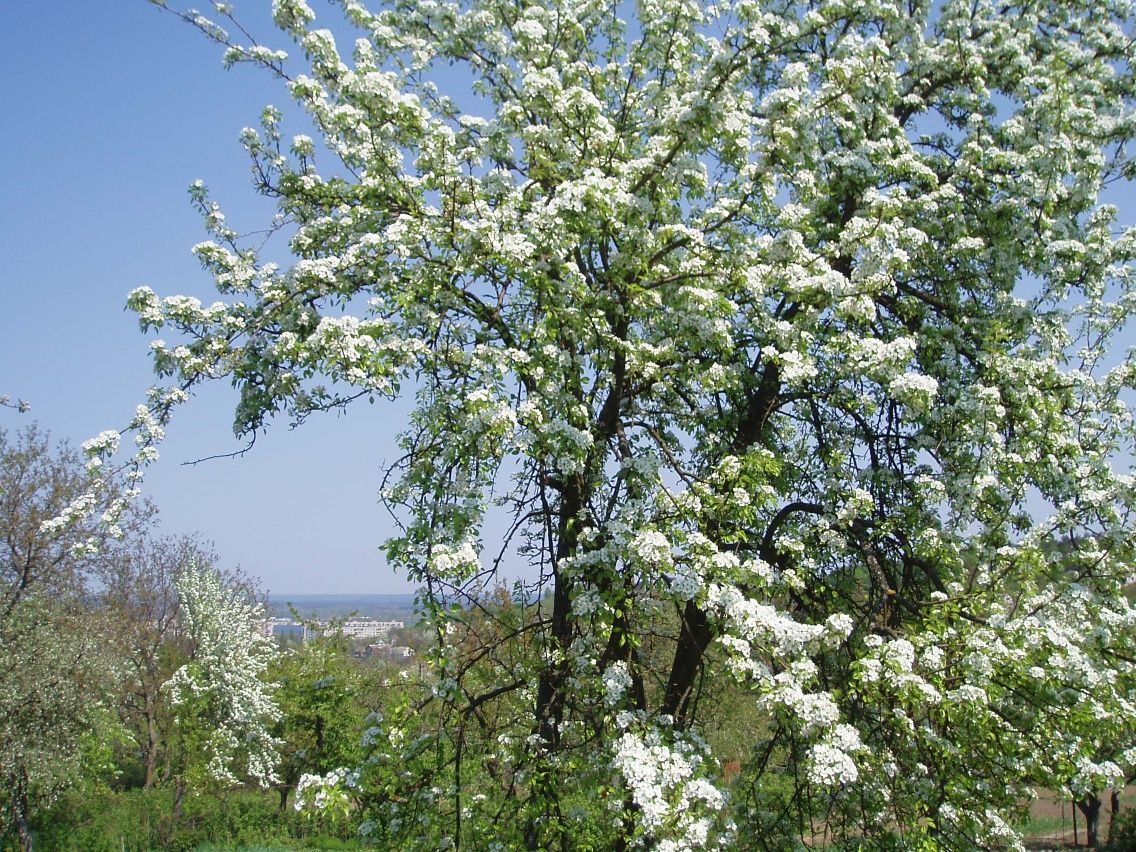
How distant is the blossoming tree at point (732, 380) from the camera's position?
5551 millimetres

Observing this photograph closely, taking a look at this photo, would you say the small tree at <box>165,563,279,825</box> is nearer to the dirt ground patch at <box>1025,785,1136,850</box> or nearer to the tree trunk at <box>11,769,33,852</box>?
the tree trunk at <box>11,769,33,852</box>

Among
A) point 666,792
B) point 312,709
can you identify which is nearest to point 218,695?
point 312,709

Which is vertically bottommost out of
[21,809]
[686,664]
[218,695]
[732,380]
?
[21,809]

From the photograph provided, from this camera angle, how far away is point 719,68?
6355 mm

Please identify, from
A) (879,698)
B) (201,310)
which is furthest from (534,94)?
(879,698)

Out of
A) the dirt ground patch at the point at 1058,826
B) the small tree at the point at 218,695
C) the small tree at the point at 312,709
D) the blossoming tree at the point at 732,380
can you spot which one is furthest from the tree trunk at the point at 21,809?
the dirt ground patch at the point at 1058,826

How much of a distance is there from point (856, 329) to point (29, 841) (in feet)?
65.8

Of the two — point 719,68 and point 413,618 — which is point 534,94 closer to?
point 719,68

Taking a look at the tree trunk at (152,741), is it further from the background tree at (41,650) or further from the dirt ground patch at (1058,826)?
the dirt ground patch at (1058,826)

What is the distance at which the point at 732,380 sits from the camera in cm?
685

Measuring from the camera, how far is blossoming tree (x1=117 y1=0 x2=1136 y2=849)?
219 inches

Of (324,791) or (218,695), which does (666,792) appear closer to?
(324,791)

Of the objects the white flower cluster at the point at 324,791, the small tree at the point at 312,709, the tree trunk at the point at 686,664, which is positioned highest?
the tree trunk at the point at 686,664

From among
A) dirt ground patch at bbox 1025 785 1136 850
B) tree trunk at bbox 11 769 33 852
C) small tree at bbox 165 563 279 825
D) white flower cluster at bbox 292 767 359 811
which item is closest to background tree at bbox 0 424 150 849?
tree trunk at bbox 11 769 33 852
